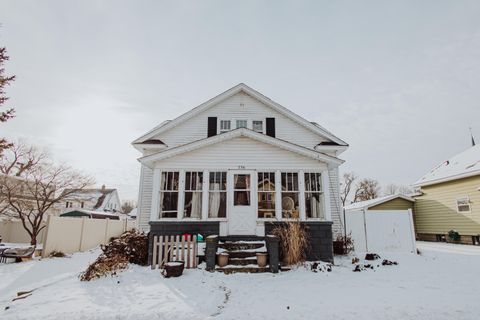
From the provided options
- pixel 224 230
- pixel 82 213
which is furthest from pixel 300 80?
pixel 82 213

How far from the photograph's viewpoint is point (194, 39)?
9.34m

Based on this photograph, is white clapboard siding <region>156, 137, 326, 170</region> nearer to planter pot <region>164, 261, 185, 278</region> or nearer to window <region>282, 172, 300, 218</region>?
window <region>282, 172, 300, 218</region>

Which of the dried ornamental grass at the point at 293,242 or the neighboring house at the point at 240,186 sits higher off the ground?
the neighboring house at the point at 240,186

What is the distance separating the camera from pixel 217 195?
33.2ft

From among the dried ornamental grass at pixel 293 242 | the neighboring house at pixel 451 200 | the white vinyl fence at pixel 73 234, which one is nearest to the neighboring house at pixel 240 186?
the dried ornamental grass at pixel 293 242

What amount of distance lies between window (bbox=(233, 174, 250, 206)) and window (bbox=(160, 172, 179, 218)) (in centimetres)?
221

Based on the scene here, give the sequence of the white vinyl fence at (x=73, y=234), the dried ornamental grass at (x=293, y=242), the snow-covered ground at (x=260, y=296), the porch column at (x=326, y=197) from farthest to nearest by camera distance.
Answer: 1. the white vinyl fence at (x=73, y=234)
2. the porch column at (x=326, y=197)
3. the dried ornamental grass at (x=293, y=242)
4. the snow-covered ground at (x=260, y=296)

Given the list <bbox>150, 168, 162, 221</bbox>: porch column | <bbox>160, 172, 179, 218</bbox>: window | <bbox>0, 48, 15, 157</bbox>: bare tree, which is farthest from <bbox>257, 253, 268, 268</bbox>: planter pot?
<bbox>0, 48, 15, 157</bbox>: bare tree

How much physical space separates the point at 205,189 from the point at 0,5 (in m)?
7.88

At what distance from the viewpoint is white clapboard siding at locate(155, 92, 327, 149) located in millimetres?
13336

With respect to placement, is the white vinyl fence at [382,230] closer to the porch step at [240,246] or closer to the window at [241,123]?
the porch step at [240,246]

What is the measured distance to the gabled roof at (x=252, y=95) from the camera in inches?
518

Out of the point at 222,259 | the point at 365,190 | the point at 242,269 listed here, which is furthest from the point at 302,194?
the point at 365,190

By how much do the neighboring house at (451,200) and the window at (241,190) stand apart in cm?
1410
